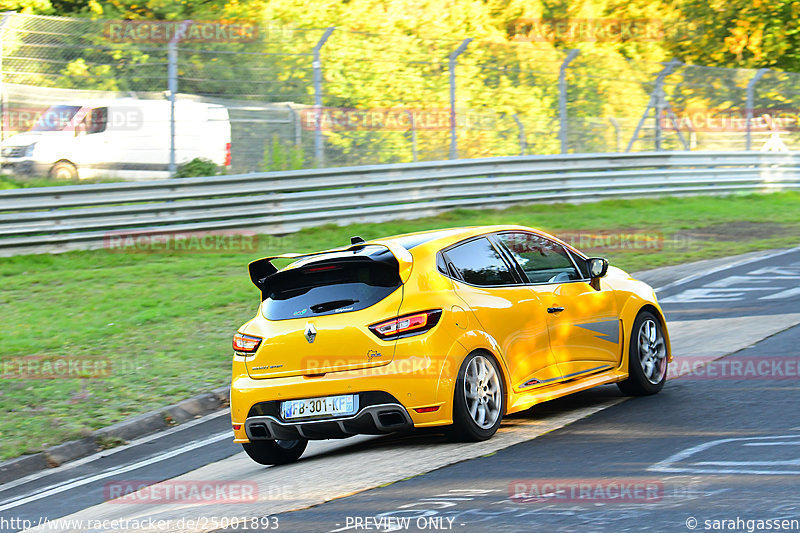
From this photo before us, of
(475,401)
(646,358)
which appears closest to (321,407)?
(475,401)

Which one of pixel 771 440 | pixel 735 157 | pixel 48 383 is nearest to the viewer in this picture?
pixel 771 440

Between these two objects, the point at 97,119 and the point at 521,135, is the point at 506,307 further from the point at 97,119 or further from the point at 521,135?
the point at 521,135

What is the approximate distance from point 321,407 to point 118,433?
2.72 metres

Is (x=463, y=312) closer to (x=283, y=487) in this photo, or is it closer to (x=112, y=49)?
(x=283, y=487)

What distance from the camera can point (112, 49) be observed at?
1655cm

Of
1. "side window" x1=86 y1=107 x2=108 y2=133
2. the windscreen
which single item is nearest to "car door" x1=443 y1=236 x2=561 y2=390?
the windscreen

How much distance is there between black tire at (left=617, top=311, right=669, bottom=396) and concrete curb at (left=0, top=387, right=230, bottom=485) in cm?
370

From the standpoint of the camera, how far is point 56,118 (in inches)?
669

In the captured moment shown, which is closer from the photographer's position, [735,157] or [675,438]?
[675,438]

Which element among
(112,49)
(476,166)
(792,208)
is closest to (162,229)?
(112,49)

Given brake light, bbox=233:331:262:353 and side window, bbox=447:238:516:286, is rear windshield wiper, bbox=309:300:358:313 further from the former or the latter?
side window, bbox=447:238:516:286

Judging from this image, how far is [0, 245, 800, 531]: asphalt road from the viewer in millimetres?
5430

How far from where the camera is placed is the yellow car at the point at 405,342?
692 centimetres

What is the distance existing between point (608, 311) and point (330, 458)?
2.53m
